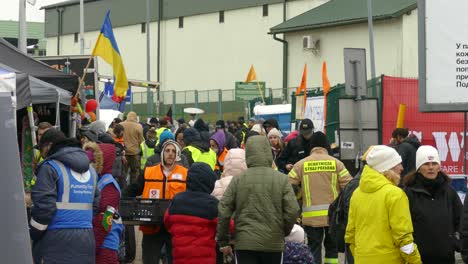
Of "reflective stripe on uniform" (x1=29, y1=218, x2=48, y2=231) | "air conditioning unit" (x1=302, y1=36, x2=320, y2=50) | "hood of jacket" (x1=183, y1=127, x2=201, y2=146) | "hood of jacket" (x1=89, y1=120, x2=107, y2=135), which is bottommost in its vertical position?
"reflective stripe on uniform" (x1=29, y1=218, x2=48, y2=231)

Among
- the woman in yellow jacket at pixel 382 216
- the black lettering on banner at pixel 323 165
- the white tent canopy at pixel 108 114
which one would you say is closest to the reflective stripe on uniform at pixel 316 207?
the black lettering on banner at pixel 323 165

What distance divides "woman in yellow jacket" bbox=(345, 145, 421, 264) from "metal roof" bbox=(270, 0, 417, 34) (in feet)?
128

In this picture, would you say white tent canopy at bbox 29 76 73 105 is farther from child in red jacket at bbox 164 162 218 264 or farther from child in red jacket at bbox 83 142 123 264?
child in red jacket at bbox 164 162 218 264

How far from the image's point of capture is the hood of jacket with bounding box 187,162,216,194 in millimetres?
9289

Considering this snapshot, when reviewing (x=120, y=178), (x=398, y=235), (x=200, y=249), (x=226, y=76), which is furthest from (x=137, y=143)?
(x=226, y=76)

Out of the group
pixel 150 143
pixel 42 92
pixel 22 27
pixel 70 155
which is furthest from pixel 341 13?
pixel 70 155

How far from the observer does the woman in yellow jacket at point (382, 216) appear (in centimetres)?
796

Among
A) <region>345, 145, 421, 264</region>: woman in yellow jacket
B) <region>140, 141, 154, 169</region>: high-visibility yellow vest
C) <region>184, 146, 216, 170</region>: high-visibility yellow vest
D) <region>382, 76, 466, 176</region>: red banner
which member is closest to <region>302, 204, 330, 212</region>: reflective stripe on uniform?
<region>184, 146, 216, 170</region>: high-visibility yellow vest

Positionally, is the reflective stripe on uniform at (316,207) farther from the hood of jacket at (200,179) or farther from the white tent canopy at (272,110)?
the white tent canopy at (272,110)

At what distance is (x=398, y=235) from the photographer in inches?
313

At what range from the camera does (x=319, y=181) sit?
1192 centimetres

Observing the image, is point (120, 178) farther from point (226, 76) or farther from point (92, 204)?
point (226, 76)

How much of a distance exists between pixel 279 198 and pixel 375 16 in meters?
39.3

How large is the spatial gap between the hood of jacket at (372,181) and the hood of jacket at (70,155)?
225 cm
